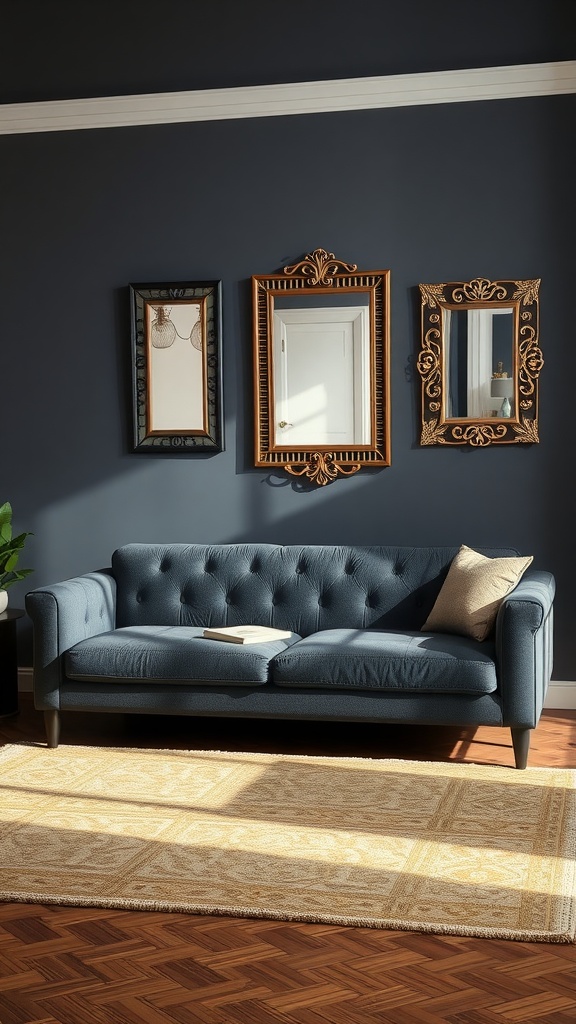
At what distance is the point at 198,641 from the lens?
4.13 metres

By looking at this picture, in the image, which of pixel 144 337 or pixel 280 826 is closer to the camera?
pixel 280 826

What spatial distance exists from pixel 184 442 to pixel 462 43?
2.17 metres

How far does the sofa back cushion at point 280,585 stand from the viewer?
4.52 metres

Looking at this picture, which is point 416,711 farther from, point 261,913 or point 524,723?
point 261,913

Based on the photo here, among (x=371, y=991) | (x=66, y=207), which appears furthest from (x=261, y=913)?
(x=66, y=207)

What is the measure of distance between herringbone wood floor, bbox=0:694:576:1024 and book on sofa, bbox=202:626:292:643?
5.21 feet

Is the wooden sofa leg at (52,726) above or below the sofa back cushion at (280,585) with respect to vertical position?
below

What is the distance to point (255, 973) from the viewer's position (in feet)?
7.61

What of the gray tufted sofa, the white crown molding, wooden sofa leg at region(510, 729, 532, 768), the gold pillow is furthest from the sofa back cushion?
the white crown molding

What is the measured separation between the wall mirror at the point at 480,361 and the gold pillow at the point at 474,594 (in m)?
0.71

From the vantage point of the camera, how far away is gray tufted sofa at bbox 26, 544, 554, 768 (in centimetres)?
383

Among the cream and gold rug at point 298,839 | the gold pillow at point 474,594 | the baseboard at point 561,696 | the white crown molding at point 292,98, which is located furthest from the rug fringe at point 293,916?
the white crown molding at point 292,98

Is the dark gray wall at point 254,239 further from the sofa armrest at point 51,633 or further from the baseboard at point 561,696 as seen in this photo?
the sofa armrest at point 51,633

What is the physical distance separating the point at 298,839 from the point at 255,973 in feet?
2.65
